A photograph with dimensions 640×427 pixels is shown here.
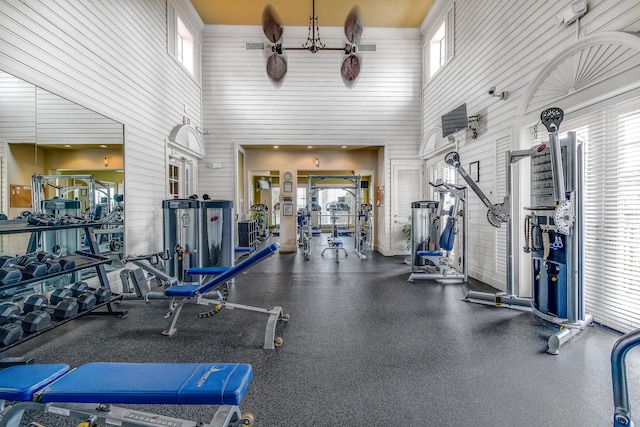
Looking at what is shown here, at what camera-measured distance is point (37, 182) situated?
3293mm

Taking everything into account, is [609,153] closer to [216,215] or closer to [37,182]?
[216,215]

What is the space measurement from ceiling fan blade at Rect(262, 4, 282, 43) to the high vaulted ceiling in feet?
11.0

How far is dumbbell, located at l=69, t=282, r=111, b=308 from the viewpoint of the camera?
316 cm

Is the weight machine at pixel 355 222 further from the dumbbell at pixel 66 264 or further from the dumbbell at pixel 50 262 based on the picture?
the dumbbell at pixel 50 262

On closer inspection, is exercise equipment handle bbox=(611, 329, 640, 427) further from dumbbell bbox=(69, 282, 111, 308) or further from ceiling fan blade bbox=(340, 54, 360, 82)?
ceiling fan blade bbox=(340, 54, 360, 82)

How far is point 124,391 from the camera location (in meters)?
1.37

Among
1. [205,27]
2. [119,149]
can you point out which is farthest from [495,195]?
[205,27]

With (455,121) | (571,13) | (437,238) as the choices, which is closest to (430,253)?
(437,238)

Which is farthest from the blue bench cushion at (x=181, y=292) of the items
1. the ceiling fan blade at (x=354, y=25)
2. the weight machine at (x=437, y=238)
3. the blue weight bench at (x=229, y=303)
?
the ceiling fan blade at (x=354, y=25)

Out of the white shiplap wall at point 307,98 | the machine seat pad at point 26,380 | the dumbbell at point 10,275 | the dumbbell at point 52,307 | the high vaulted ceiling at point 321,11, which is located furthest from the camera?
the white shiplap wall at point 307,98

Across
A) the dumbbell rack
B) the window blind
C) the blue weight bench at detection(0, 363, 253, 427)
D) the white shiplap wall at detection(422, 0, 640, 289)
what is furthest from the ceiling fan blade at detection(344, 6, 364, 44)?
the blue weight bench at detection(0, 363, 253, 427)

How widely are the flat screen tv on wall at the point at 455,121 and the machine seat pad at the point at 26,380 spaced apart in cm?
631

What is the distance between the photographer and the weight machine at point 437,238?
5281 mm

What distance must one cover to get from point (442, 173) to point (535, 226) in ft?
13.2
